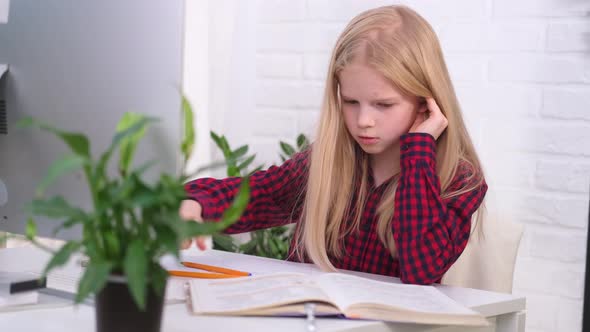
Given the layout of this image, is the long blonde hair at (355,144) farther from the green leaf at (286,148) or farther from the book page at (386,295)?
the green leaf at (286,148)

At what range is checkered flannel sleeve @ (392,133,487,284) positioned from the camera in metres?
1.21

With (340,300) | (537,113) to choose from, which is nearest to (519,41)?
(537,113)

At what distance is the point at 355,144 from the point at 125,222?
92cm

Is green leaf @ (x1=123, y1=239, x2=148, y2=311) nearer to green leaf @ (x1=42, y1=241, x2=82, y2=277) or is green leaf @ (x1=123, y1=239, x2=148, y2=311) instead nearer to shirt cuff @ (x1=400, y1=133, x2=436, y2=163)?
green leaf @ (x1=42, y1=241, x2=82, y2=277)

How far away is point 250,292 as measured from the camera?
92 cm

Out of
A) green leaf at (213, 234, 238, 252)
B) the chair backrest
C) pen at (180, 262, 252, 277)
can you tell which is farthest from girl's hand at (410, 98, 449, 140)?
green leaf at (213, 234, 238, 252)

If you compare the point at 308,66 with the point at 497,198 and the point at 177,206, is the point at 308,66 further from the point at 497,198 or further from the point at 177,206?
the point at 177,206

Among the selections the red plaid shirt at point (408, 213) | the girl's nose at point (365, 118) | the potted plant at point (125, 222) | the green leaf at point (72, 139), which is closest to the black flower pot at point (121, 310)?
the potted plant at point (125, 222)

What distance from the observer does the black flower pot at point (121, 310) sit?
25.3 inches

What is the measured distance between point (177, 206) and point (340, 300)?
0.33m

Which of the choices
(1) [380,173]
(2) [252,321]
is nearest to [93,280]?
(2) [252,321]

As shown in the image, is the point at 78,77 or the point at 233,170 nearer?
the point at 78,77

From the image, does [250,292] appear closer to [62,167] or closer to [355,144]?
[62,167]

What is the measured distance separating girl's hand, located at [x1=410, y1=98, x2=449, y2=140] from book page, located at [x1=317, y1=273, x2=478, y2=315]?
1.17ft
